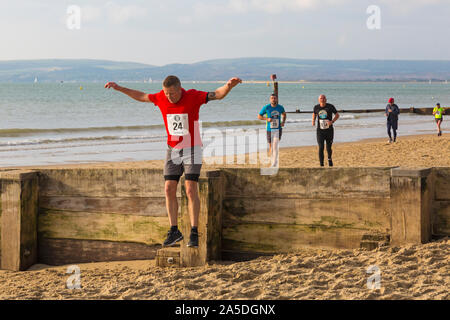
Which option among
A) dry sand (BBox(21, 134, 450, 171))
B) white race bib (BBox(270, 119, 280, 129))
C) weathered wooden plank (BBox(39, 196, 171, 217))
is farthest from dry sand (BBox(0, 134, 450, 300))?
dry sand (BBox(21, 134, 450, 171))

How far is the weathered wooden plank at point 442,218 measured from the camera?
5.65 m

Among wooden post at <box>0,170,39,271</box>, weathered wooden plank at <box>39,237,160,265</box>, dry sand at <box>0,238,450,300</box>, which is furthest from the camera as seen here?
weathered wooden plank at <box>39,237,160,265</box>

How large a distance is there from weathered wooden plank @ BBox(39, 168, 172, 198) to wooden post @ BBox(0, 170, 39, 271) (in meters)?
0.23

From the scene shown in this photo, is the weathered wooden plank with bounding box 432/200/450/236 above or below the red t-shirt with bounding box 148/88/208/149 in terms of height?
below

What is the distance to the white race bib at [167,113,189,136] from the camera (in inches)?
224

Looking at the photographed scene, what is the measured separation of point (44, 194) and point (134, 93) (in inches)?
64.0

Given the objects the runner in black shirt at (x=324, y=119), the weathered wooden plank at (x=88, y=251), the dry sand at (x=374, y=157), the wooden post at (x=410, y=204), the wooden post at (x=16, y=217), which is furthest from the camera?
the dry sand at (x=374, y=157)

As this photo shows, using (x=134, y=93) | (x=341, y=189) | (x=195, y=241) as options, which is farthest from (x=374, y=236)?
(x=134, y=93)

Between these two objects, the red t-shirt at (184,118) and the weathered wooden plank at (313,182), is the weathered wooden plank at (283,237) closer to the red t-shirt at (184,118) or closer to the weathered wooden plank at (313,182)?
the weathered wooden plank at (313,182)

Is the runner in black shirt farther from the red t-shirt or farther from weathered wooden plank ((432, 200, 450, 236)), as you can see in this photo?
the red t-shirt

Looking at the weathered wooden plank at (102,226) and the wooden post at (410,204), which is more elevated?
the wooden post at (410,204)

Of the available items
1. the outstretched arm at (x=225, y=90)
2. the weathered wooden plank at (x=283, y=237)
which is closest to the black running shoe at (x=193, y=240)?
the weathered wooden plank at (x=283, y=237)

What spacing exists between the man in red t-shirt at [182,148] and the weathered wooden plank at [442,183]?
2.29 m
